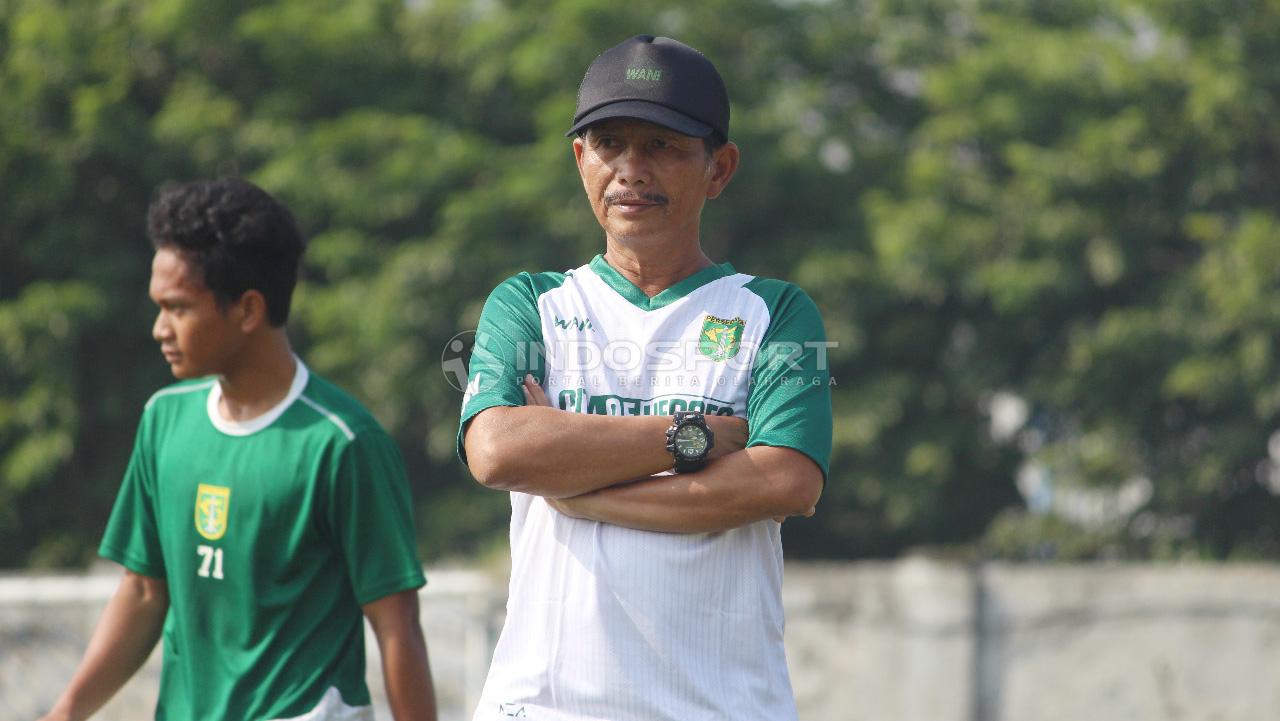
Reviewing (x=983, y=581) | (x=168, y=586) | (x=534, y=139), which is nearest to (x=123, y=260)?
(x=534, y=139)

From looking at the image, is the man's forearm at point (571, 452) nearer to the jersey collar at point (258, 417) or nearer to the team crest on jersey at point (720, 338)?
the team crest on jersey at point (720, 338)

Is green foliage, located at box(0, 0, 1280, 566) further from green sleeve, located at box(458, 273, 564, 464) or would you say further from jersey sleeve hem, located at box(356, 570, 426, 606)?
green sleeve, located at box(458, 273, 564, 464)

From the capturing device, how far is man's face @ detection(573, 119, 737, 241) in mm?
2822

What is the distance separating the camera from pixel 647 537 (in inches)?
105

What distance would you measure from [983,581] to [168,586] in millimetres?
6883

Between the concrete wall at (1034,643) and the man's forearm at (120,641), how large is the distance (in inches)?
247

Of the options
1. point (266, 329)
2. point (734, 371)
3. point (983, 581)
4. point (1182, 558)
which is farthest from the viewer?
point (1182, 558)

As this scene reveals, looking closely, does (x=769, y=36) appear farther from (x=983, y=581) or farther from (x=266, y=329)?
(x=266, y=329)

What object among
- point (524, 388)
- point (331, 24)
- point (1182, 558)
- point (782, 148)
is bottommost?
point (1182, 558)

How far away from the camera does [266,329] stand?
3.47 m

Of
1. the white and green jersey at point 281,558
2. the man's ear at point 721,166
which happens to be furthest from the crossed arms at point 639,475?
the white and green jersey at point 281,558

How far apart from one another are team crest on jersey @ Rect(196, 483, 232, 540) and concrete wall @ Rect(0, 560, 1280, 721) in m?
6.40

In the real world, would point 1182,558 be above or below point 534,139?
below

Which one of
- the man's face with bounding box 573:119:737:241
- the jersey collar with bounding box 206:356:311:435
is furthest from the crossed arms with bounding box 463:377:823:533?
the jersey collar with bounding box 206:356:311:435
